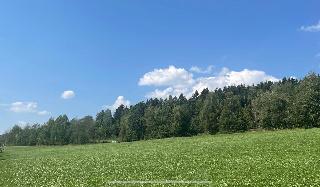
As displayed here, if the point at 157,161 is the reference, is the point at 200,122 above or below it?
above

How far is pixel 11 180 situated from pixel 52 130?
159 meters

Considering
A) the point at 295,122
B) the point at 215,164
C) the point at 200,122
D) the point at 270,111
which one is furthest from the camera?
the point at 200,122

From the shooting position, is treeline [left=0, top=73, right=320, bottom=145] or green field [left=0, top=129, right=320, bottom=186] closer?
green field [left=0, top=129, right=320, bottom=186]

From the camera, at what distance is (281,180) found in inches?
1025

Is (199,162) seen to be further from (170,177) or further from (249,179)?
(249,179)

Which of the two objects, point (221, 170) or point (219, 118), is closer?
point (221, 170)

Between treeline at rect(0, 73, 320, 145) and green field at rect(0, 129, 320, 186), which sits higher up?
treeline at rect(0, 73, 320, 145)

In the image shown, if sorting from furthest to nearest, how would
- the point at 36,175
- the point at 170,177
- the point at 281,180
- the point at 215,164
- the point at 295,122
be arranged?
the point at 295,122, the point at 36,175, the point at 215,164, the point at 170,177, the point at 281,180

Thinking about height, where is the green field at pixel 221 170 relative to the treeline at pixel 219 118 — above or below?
below

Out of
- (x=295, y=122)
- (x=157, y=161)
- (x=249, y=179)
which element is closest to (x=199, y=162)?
(x=157, y=161)

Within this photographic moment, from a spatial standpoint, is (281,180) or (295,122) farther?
(295,122)

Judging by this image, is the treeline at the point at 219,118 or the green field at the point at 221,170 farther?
the treeline at the point at 219,118

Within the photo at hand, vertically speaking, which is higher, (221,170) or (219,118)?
(219,118)

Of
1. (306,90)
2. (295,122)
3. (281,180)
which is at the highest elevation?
(306,90)
